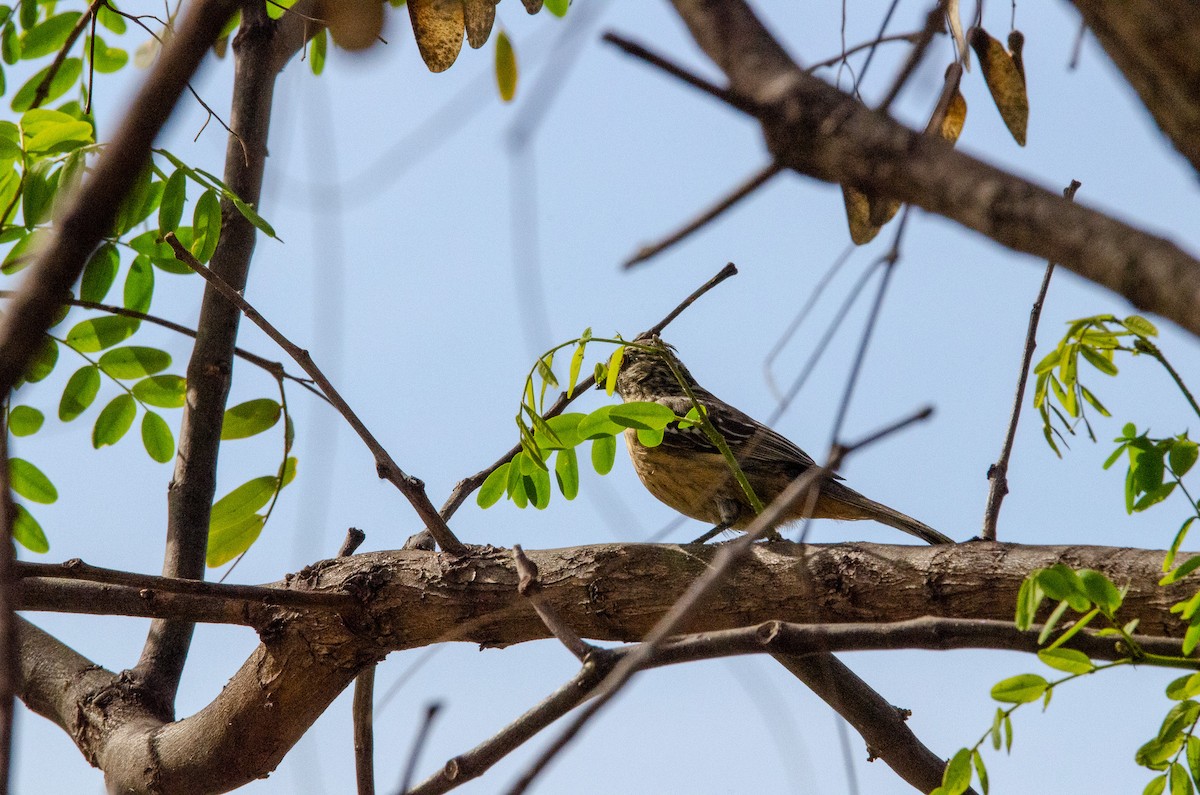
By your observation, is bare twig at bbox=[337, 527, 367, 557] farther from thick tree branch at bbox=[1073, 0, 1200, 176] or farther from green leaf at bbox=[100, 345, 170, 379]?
thick tree branch at bbox=[1073, 0, 1200, 176]

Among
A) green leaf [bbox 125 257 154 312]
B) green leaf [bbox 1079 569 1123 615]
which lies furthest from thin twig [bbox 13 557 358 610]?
green leaf [bbox 1079 569 1123 615]

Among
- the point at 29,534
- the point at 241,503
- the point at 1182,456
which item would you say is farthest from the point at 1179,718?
the point at 29,534

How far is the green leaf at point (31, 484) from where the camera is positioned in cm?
441

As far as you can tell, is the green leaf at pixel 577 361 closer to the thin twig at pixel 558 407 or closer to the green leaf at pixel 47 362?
the thin twig at pixel 558 407

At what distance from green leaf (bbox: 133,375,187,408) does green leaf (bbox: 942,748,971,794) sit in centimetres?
327

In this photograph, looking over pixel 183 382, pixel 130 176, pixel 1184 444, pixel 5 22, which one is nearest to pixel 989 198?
pixel 130 176

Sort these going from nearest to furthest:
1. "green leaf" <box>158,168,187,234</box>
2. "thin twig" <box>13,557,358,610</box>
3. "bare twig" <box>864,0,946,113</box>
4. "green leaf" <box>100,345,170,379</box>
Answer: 1. "bare twig" <box>864,0,946,113</box>
2. "thin twig" <box>13,557,358,610</box>
3. "green leaf" <box>158,168,187,234</box>
4. "green leaf" <box>100,345,170,379</box>

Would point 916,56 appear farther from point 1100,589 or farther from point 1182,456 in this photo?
point 1182,456

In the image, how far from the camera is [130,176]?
48.6 inches

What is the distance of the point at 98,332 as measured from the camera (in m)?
4.24

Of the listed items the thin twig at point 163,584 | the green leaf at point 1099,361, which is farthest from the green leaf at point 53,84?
the green leaf at point 1099,361

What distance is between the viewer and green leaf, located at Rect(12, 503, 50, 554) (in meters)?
4.47

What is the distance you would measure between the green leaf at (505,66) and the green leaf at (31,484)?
2.37 m

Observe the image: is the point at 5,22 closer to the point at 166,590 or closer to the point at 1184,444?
the point at 166,590
